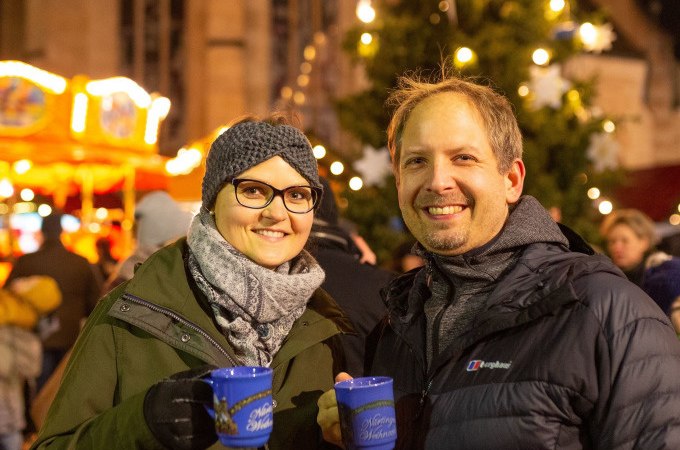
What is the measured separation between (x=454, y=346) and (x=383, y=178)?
17.4 ft

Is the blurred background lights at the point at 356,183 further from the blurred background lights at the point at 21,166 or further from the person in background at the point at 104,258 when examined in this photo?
the blurred background lights at the point at 21,166

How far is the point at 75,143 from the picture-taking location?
41.2 feet

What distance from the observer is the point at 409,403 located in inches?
80.2

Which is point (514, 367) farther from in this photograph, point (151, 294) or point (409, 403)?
point (151, 294)

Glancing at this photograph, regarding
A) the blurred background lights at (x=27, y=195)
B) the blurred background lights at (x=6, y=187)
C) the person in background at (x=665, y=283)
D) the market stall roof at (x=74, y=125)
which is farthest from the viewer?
the blurred background lights at (x=27, y=195)

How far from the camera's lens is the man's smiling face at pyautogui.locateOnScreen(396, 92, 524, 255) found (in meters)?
2.05

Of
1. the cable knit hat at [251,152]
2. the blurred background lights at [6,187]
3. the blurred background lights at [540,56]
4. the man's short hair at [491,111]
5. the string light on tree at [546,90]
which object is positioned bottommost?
the blurred background lights at [6,187]

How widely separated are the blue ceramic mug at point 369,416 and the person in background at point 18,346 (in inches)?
151

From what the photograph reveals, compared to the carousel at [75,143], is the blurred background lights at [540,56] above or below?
above

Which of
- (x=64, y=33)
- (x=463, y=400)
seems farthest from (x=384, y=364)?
(x=64, y=33)

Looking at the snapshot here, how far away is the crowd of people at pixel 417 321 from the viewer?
5.75 feet

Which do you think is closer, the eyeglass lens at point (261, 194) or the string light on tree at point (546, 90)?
the eyeglass lens at point (261, 194)

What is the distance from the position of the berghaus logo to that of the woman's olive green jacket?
0.53m

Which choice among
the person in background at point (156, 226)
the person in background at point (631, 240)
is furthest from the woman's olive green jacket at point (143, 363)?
the person in background at point (631, 240)
